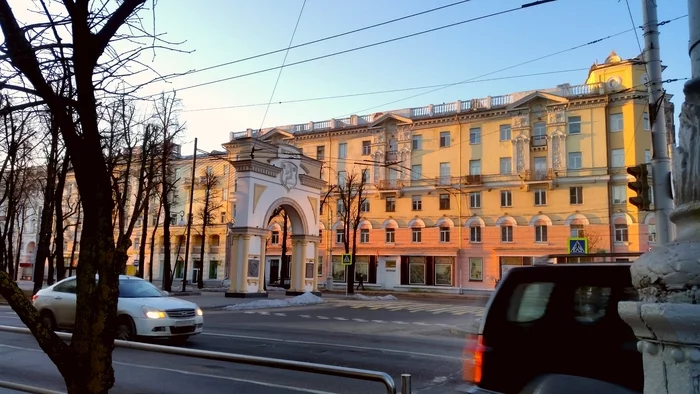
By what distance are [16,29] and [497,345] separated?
416 cm

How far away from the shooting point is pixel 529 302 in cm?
444

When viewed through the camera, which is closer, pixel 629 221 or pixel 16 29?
pixel 16 29

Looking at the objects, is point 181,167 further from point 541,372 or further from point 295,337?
point 541,372

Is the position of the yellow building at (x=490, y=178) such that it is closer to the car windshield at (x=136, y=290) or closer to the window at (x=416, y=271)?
the window at (x=416, y=271)

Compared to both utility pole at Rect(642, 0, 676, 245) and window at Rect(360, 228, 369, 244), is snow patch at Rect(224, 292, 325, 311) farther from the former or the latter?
window at Rect(360, 228, 369, 244)

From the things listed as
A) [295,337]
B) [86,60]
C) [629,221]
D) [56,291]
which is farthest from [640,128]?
[86,60]

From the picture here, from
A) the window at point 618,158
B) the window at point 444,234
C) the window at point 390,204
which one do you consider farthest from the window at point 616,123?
the window at point 390,204

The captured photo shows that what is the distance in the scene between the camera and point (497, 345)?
4391 millimetres

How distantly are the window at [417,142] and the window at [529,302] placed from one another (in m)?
46.1

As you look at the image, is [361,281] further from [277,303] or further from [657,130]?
[657,130]

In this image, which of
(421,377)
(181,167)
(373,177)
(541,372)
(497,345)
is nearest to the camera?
(541,372)

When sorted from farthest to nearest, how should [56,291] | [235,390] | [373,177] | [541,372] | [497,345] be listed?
[373,177], [56,291], [235,390], [497,345], [541,372]

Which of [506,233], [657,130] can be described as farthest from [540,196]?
[657,130]

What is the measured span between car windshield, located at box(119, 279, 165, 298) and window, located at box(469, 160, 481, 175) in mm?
38156
